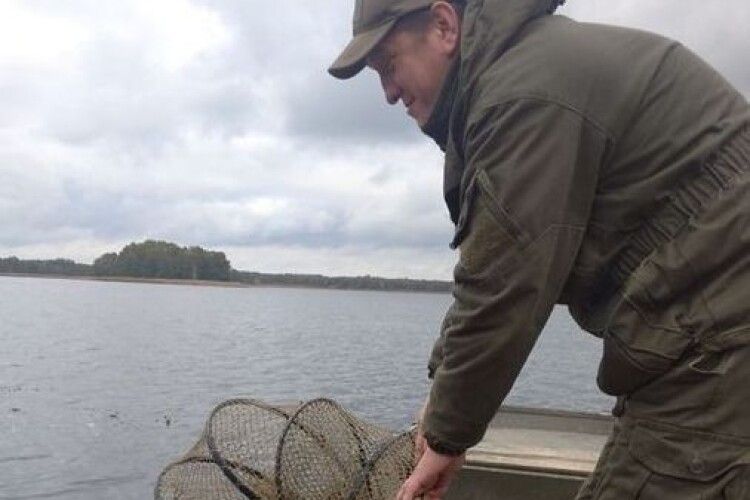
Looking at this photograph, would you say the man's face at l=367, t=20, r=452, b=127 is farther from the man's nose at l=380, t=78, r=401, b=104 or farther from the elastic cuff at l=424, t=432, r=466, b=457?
the elastic cuff at l=424, t=432, r=466, b=457

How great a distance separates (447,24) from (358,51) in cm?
26

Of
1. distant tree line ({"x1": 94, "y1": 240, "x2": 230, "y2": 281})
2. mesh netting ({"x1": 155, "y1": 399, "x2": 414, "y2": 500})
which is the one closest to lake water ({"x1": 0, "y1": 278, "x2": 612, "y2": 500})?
mesh netting ({"x1": 155, "y1": 399, "x2": 414, "y2": 500})

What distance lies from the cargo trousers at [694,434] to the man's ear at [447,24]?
1.03 metres

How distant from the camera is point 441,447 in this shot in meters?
2.40

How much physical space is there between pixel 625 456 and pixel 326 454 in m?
4.38

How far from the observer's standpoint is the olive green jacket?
7.12 feet

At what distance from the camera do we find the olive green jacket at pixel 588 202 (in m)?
2.17

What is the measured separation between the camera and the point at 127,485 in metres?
17.4

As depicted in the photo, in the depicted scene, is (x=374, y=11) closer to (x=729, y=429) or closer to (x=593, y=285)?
(x=593, y=285)

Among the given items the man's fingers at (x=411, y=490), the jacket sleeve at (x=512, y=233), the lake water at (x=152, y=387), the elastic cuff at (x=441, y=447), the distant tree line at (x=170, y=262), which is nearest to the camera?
the jacket sleeve at (x=512, y=233)

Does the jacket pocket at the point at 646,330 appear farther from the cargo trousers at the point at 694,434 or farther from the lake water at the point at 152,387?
the lake water at the point at 152,387

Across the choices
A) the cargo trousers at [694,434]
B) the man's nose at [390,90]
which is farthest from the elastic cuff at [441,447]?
the man's nose at [390,90]

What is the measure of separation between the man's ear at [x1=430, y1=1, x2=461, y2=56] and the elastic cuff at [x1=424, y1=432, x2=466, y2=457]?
104 centimetres

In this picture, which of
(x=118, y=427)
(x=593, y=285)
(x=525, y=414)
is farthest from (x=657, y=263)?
(x=118, y=427)
